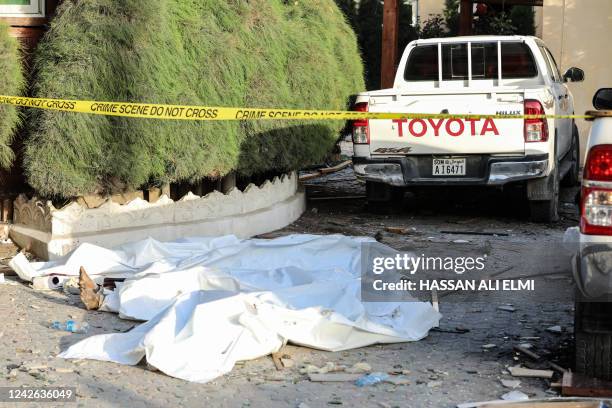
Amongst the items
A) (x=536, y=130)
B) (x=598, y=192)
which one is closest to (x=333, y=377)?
(x=598, y=192)

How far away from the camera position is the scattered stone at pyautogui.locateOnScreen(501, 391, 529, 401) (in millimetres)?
5074

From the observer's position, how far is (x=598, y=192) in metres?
4.95

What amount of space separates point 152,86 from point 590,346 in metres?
4.58

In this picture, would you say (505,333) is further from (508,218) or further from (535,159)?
(508,218)

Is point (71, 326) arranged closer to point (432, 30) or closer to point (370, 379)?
point (370, 379)

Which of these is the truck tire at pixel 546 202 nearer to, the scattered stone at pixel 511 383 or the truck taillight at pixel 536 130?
the truck taillight at pixel 536 130

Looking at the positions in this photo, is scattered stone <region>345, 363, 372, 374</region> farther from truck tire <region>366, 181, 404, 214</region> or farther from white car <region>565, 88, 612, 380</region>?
truck tire <region>366, 181, 404, 214</region>

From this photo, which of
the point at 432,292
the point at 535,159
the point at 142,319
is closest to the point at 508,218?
the point at 535,159

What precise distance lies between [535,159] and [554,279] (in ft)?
7.84

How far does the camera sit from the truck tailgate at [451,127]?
1014 centimetres

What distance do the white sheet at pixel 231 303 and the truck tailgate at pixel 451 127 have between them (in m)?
2.31

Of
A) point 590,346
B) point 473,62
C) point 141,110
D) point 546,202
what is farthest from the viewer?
point 473,62

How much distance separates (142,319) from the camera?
21.7ft

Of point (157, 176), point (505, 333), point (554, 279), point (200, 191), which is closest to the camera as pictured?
point (505, 333)
